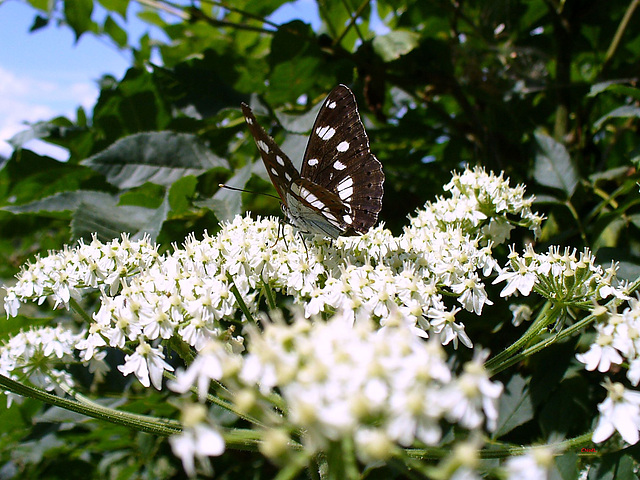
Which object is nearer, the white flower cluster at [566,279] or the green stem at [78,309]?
the white flower cluster at [566,279]

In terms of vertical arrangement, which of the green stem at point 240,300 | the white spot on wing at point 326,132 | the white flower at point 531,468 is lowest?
the white flower at point 531,468

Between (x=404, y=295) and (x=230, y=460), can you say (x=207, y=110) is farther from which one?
→ (x=230, y=460)

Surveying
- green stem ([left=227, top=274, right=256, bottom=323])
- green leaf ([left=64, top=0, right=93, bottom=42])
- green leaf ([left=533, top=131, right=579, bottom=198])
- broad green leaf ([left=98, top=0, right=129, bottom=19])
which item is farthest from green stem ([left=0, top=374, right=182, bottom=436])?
broad green leaf ([left=98, top=0, right=129, bottom=19])

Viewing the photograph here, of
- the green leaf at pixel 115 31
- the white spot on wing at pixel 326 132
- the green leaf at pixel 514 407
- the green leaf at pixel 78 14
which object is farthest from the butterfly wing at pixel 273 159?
the green leaf at pixel 115 31

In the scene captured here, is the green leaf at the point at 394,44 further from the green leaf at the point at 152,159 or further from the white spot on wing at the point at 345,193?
the green leaf at the point at 152,159

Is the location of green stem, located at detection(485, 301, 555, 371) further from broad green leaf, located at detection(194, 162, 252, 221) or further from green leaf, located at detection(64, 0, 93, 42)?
green leaf, located at detection(64, 0, 93, 42)

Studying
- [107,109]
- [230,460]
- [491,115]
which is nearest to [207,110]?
[107,109]

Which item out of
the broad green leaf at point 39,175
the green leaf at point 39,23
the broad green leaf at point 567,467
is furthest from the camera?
the green leaf at point 39,23
